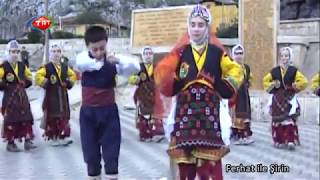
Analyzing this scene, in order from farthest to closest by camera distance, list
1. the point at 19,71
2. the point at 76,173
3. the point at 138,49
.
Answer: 1. the point at 138,49
2. the point at 19,71
3. the point at 76,173

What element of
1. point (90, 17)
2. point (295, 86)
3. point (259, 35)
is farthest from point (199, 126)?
point (259, 35)

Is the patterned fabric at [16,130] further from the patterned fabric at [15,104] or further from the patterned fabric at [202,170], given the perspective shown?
the patterned fabric at [202,170]

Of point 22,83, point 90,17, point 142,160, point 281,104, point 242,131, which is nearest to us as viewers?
point 142,160

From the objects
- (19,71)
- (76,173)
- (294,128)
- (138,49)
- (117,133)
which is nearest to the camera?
(117,133)

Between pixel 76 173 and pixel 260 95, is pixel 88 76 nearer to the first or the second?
pixel 76 173

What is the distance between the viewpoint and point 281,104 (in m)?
9.59

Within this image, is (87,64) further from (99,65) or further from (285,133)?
(285,133)

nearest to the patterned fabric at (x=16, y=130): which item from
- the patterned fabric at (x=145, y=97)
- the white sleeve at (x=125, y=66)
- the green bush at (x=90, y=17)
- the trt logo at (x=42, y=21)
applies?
the trt logo at (x=42, y=21)

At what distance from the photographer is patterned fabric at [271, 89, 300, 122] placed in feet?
31.4

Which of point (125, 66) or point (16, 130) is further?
point (16, 130)

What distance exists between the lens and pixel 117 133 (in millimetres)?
5375

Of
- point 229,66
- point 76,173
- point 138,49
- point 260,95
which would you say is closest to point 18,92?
point 76,173

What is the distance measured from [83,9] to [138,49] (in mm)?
4200

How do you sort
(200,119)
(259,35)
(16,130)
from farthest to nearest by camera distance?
(259,35)
(16,130)
(200,119)
